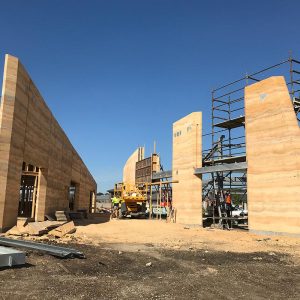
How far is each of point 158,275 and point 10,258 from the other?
334cm

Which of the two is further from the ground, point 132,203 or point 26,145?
point 26,145

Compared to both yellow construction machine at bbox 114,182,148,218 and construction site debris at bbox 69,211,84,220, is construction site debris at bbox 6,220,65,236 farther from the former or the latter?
yellow construction machine at bbox 114,182,148,218

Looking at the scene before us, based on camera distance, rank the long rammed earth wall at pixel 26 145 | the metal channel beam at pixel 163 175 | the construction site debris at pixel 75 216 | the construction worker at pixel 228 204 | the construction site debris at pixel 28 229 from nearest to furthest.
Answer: the construction site debris at pixel 28 229 < the long rammed earth wall at pixel 26 145 < the construction worker at pixel 228 204 < the construction site debris at pixel 75 216 < the metal channel beam at pixel 163 175

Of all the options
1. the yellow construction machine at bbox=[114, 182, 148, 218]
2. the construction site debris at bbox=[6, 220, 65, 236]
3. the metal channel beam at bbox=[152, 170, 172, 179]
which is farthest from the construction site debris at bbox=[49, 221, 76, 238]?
the yellow construction machine at bbox=[114, 182, 148, 218]

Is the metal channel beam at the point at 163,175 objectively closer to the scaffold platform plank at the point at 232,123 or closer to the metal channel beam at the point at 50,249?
the scaffold platform plank at the point at 232,123

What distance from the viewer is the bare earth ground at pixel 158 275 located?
6.36 m

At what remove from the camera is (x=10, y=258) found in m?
7.91

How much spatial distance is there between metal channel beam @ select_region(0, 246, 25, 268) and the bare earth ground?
0.65 feet

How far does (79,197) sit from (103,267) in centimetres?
2656

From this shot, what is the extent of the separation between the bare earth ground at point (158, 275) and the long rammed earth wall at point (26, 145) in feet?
15.4

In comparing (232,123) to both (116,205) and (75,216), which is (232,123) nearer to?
(75,216)


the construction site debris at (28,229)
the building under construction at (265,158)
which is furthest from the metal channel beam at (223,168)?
the construction site debris at (28,229)

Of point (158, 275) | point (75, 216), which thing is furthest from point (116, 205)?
point (158, 275)

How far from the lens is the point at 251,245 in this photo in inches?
567
